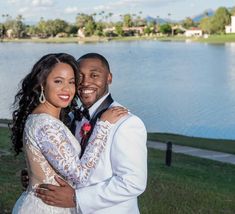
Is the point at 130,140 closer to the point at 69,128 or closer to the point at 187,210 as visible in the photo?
the point at 69,128

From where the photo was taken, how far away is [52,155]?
9.27 ft

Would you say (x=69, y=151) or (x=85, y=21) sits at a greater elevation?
(x=69, y=151)

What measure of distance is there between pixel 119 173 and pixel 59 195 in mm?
360

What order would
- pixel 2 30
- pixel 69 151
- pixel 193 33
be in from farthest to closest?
pixel 2 30
pixel 193 33
pixel 69 151

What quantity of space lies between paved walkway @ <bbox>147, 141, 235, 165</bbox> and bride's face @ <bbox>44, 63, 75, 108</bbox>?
11134 millimetres

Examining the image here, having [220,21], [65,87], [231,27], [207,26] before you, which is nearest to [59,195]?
[65,87]

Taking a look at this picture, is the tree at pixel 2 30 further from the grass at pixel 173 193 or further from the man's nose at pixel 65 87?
the man's nose at pixel 65 87

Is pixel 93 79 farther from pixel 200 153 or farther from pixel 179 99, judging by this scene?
pixel 179 99

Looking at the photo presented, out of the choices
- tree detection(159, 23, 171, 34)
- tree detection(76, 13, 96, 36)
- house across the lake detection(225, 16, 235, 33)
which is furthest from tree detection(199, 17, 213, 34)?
tree detection(76, 13, 96, 36)

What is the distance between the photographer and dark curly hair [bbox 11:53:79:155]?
9.61 feet

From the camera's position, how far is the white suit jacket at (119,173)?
2709 mm

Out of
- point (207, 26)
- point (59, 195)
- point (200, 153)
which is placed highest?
point (59, 195)

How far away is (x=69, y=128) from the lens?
316 centimetres

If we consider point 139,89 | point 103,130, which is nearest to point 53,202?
point 103,130
